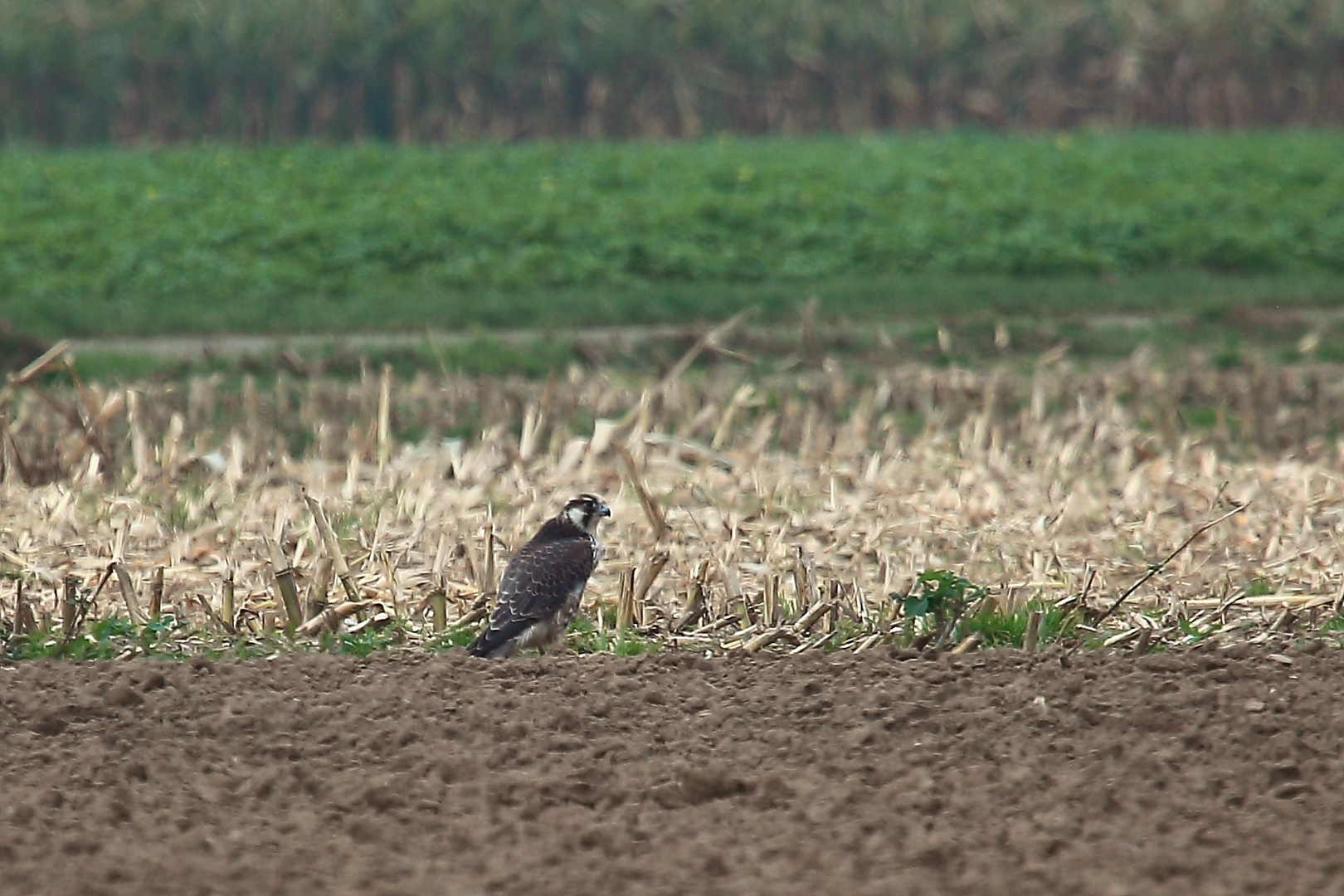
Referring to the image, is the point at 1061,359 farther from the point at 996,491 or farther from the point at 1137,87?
the point at 1137,87

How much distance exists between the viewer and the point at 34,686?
6.19 meters

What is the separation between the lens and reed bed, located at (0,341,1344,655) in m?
7.03

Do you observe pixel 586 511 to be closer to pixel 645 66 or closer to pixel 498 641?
pixel 498 641

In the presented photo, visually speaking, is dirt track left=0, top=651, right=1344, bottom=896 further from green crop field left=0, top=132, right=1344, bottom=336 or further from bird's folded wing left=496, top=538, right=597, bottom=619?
green crop field left=0, top=132, right=1344, bottom=336

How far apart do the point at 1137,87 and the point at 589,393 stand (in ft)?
78.4

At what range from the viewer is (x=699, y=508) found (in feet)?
29.3

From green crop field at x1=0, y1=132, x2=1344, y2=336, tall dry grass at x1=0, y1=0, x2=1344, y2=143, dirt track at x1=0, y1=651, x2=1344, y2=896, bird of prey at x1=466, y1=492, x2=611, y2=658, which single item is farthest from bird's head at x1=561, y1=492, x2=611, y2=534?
tall dry grass at x1=0, y1=0, x2=1344, y2=143

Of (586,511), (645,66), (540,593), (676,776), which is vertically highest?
(645,66)

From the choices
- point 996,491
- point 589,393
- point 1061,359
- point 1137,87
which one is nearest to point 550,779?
point 996,491

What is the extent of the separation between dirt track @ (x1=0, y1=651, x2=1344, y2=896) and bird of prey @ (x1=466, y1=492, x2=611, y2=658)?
0.52 feet

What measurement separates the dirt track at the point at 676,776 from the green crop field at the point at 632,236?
11.0 meters

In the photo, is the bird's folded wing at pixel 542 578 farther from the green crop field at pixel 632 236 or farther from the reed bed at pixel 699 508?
the green crop field at pixel 632 236

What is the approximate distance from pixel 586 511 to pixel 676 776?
6.77 feet

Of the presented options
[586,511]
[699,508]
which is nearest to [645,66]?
[699,508]
